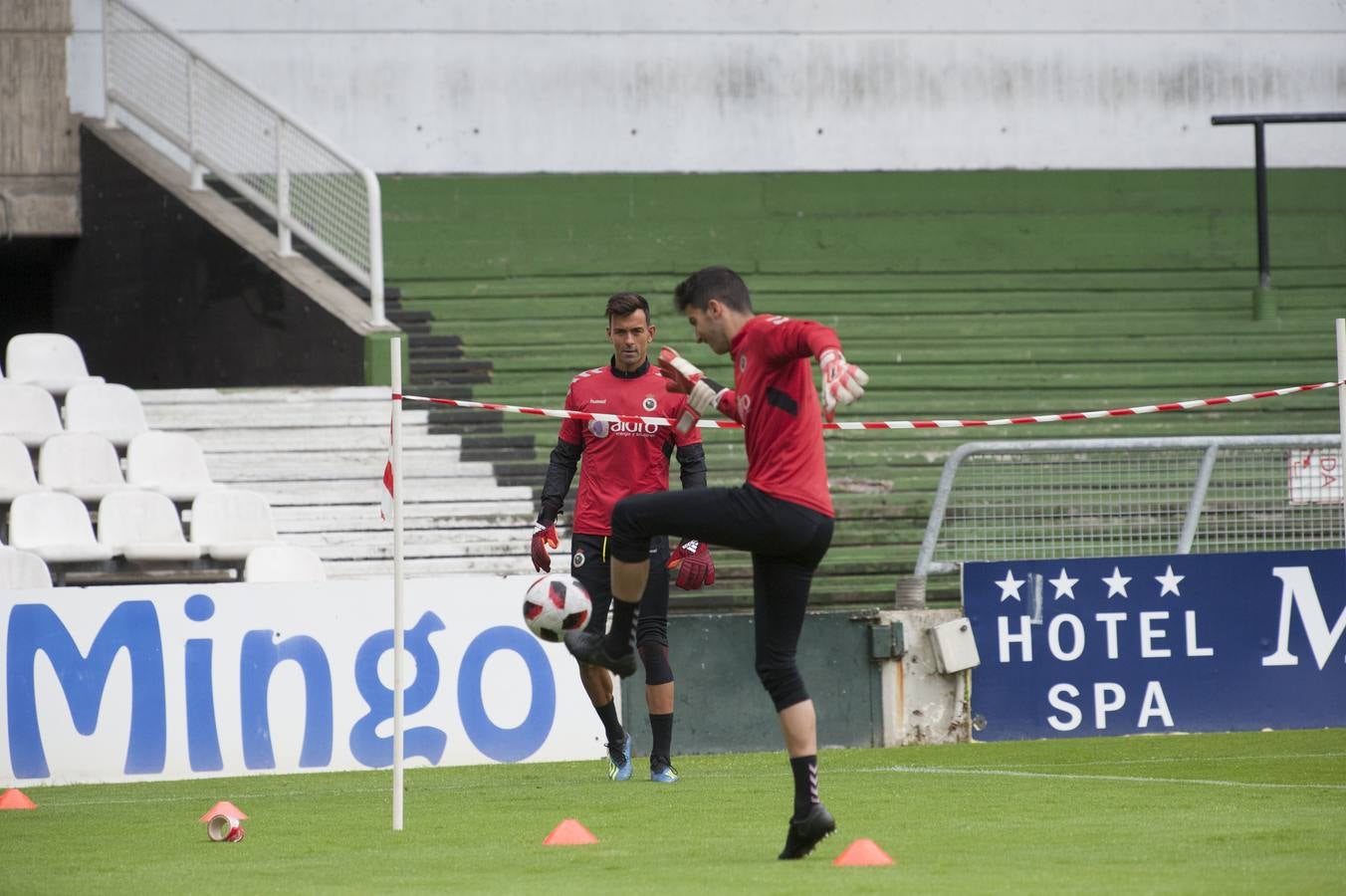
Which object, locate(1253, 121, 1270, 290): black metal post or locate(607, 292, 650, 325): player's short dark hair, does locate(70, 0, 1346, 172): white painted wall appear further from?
locate(607, 292, 650, 325): player's short dark hair

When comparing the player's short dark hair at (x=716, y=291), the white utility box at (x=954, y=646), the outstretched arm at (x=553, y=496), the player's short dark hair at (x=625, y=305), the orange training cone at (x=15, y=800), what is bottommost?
the orange training cone at (x=15, y=800)

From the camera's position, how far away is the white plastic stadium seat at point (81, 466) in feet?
43.0

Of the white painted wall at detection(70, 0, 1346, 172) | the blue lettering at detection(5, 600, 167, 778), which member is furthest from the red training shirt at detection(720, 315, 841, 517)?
the white painted wall at detection(70, 0, 1346, 172)

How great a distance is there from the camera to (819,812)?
6691mm

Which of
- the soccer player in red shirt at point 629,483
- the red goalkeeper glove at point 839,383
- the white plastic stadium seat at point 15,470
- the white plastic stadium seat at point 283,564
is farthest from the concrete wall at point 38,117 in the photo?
the red goalkeeper glove at point 839,383

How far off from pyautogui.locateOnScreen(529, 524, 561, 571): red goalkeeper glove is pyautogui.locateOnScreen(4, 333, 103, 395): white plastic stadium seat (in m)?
6.04

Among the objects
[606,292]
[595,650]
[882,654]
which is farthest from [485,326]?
[595,650]

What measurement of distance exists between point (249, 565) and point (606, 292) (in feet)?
21.7

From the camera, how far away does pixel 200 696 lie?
433 inches

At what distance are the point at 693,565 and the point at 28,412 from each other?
6102 mm

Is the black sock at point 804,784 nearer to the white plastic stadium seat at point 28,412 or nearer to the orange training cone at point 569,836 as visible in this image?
the orange training cone at point 569,836

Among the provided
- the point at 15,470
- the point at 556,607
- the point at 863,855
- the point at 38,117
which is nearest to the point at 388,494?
the point at 556,607

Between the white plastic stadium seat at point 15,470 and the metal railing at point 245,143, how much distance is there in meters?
3.83

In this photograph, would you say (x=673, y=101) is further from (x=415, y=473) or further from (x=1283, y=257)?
(x=415, y=473)
